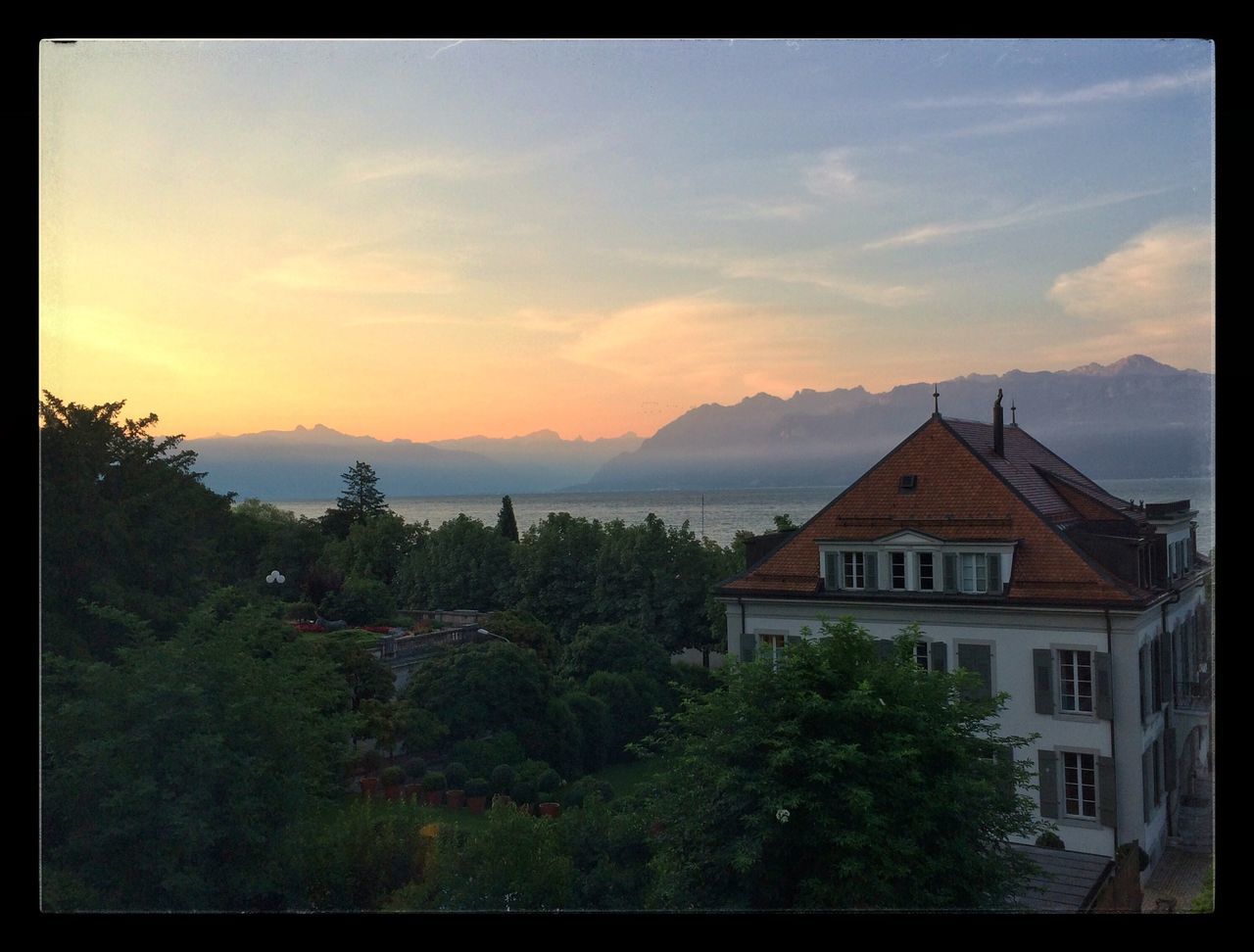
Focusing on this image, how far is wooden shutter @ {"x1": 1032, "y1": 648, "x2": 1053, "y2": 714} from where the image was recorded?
189 inches

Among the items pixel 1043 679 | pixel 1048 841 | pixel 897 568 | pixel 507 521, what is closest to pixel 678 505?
pixel 507 521

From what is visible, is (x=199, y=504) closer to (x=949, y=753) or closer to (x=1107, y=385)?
(x=949, y=753)

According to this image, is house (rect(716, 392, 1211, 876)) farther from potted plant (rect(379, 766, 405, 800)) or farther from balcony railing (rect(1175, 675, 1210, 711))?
potted plant (rect(379, 766, 405, 800))

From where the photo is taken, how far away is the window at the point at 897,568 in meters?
5.16

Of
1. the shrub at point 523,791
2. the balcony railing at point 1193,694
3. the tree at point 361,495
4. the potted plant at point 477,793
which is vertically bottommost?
the shrub at point 523,791

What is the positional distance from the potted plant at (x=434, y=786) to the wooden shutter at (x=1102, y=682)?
3.84 metres

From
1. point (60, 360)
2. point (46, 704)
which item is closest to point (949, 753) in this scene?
point (46, 704)

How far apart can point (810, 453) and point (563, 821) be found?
253 cm

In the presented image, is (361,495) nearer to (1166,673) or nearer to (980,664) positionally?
(980,664)

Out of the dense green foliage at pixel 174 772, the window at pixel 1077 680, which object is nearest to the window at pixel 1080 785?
the window at pixel 1077 680

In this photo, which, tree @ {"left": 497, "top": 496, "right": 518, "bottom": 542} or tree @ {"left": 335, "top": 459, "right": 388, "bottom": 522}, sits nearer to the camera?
tree @ {"left": 335, "top": 459, "right": 388, "bottom": 522}

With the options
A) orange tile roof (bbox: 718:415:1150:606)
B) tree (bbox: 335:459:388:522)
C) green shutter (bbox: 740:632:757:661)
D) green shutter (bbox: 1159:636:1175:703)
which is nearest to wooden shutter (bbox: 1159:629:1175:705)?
green shutter (bbox: 1159:636:1175:703)

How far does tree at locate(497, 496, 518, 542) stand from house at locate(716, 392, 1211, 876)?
2083mm

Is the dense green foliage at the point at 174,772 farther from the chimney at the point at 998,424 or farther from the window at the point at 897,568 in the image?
the chimney at the point at 998,424
